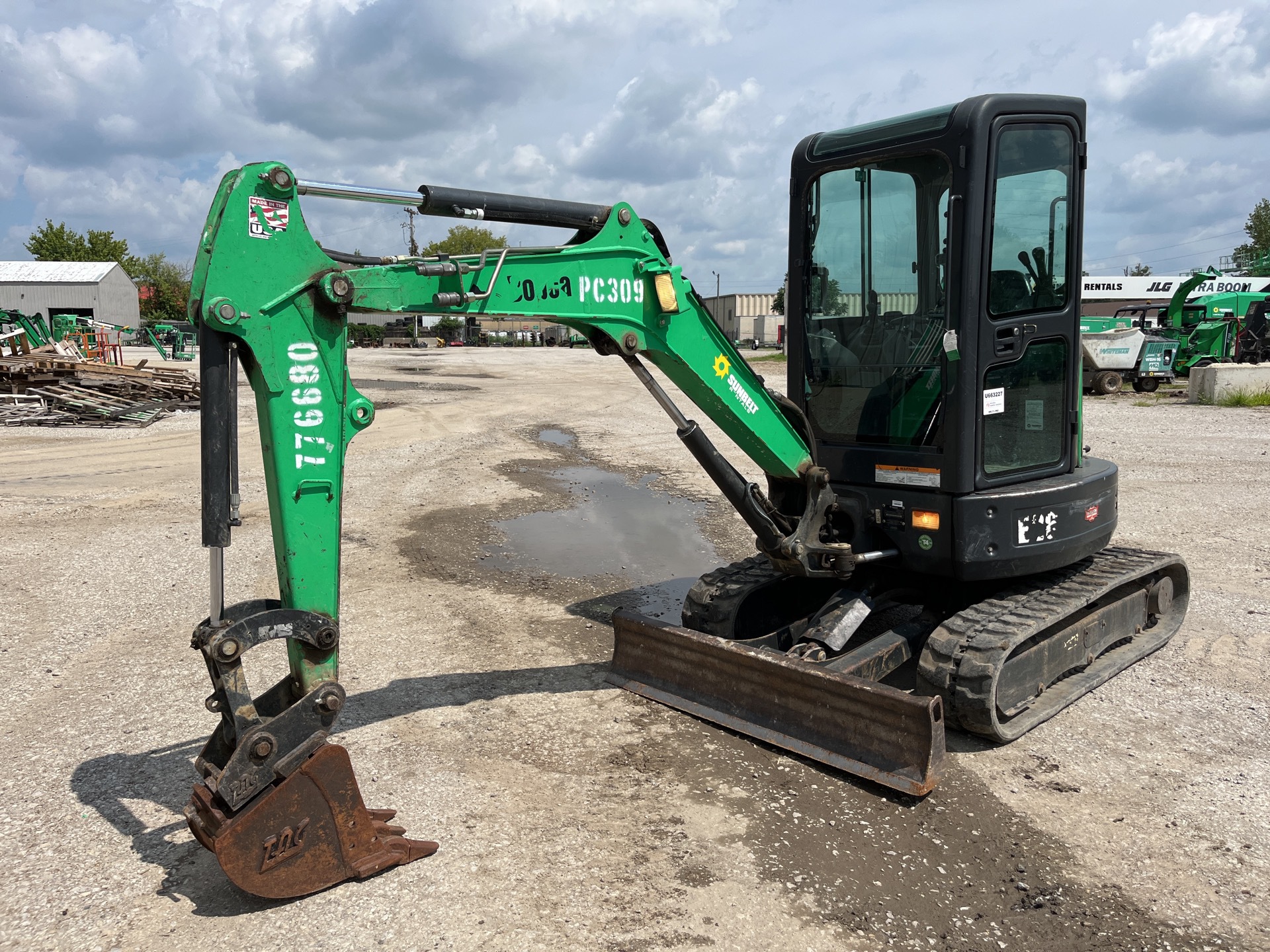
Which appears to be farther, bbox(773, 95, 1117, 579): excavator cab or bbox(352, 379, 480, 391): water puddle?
bbox(352, 379, 480, 391): water puddle

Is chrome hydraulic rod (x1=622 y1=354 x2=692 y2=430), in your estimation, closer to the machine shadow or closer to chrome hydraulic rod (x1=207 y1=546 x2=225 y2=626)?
the machine shadow

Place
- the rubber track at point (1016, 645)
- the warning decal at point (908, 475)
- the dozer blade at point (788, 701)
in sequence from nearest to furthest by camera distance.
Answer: the dozer blade at point (788, 701)
the rubber track at point (1016, 645)
the warning decal at point (908, 475)

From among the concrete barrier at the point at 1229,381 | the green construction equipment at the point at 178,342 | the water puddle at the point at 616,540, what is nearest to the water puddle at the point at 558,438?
the water puddle at the point at 616,540

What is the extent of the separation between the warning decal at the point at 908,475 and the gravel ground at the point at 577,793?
135 cm

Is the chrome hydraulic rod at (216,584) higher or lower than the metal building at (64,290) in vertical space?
lower

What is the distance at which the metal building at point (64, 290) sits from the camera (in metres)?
66.8

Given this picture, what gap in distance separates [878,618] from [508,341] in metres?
68.9

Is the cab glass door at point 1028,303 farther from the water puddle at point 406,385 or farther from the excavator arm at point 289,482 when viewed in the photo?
the water puddle at point 406,385

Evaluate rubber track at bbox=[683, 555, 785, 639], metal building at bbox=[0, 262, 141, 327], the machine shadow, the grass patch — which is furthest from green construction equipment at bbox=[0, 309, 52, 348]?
metal building at bbox=[0, 262, 141, 327]

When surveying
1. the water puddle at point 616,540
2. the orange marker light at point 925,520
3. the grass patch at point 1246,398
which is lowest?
the water puddle at point 616,540

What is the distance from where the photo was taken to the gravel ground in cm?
341

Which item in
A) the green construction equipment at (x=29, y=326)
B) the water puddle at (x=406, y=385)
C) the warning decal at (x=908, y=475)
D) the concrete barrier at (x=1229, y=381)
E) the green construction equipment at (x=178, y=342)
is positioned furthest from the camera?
the green construction equipment at (x=178, y=342)

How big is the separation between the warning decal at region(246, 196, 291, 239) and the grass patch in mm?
22457

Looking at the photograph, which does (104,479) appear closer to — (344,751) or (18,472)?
(18,472)
